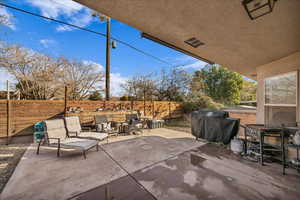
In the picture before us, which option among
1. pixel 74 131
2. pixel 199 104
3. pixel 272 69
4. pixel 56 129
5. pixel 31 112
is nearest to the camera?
pixel 56 129

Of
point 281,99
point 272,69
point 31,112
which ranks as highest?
point 272,69

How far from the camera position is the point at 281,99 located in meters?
3.63

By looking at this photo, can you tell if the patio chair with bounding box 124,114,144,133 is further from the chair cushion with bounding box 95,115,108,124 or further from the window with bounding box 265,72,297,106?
the window with bounding box 265,72,297,106

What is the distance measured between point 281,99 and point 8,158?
8.10 metres

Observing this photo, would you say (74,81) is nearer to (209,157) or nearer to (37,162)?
(37,162)

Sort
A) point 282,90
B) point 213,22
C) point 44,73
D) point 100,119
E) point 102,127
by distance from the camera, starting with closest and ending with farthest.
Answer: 1. point 213,22
2. point 282,90
3. point 102,127
4. point 100,119
5. point 44,73

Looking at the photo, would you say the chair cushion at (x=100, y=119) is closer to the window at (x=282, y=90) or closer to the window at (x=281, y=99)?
the window at (x=281, y=99)

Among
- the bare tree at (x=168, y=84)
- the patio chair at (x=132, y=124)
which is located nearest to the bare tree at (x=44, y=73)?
the patio chair at (x=132, y=124)

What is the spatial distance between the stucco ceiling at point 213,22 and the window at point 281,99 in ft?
2.88

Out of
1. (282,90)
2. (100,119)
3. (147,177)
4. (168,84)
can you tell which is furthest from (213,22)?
(168,84)

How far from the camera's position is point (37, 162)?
2791 millimetres

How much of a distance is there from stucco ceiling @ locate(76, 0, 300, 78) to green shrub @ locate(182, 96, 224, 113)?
23.1 ft

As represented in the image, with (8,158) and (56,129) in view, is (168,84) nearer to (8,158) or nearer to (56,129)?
(56,129)

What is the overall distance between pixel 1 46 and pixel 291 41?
9710mm
